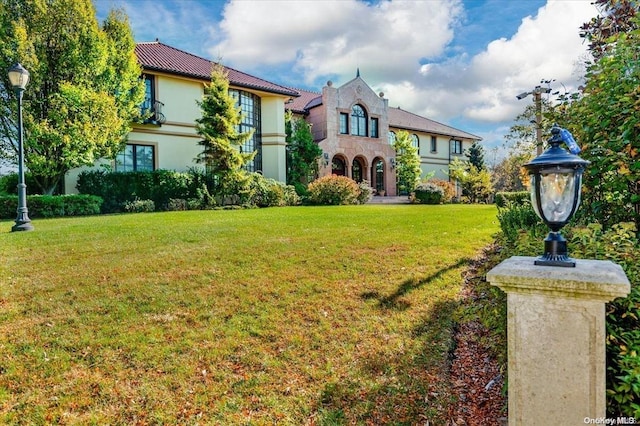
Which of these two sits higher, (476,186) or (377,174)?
(377,174)

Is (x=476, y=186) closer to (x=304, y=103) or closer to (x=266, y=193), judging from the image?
(x=304, y=103)

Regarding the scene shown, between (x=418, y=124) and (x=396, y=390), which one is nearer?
(x=396, y=390)

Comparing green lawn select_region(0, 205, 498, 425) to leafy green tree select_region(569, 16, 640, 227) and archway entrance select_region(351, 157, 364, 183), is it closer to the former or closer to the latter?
leafy green tree select_region(569, 16, 640, 227)

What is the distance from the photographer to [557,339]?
186 centimetres

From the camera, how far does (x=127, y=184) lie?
52.5ft

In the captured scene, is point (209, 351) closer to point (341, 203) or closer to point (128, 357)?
point (128, 357)

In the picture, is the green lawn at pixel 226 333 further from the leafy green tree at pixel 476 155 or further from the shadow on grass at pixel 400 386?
the leafy green tree at pixel 476 155

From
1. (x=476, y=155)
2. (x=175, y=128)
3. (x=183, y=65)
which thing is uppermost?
(x=183, y=65)

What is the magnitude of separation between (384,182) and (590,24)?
23793 millimetres

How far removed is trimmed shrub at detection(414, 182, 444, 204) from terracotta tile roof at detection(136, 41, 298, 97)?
32.4ft

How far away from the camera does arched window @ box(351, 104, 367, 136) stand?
27.3m

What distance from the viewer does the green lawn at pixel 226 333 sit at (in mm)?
2738
